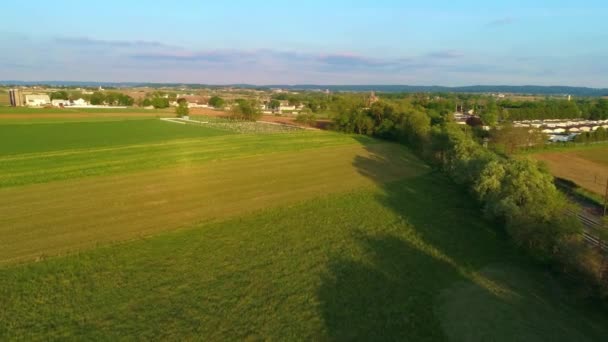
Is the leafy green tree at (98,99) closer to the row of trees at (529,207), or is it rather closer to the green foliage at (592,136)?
the row of trees at (529,207)

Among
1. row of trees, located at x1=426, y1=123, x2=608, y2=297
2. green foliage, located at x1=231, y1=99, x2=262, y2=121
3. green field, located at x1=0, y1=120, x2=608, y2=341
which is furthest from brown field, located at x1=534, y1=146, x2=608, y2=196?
green foliage, located at x1=231, y1=99, x2=262, y2=121

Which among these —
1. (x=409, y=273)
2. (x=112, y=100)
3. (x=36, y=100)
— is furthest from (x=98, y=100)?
(x=409, y=273)

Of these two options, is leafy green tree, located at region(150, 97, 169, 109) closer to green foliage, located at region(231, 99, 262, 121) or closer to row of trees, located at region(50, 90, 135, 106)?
row of trees, located at region(50, 90, 135, 106)

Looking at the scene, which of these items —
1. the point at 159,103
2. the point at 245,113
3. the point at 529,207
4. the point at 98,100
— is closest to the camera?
the point at 529,207

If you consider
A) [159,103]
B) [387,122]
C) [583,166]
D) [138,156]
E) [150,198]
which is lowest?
[583,166]

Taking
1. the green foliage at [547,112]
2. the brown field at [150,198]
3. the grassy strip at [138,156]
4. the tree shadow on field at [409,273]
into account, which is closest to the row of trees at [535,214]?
the tree shadow on field at [409,273]

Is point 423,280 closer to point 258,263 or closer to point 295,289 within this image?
point 295,289

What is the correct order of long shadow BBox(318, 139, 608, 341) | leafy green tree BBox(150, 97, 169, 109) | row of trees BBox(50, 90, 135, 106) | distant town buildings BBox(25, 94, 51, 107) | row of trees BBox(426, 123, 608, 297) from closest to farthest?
long shadow BBox(318, 139, 608, 341)
row of trees BBox(426, 123, 608, 297)
distant town buildings BBox(25, 94, 51, 107)
leafy green tree BBox(150, 97, 169, 109)
row of trees BBox(50, 90, 135, 106)
